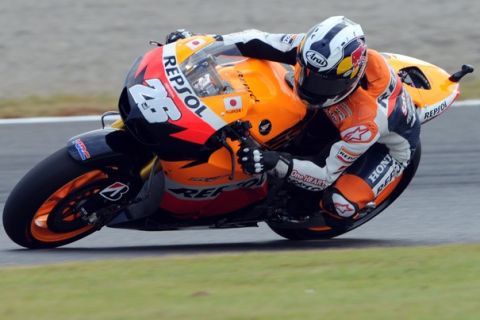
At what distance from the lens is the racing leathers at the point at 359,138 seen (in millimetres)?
6230

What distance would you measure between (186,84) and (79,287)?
1271 mm

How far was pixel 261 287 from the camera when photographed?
17.1ft

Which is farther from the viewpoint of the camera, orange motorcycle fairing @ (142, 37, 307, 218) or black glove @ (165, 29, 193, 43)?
black glove @ (165, 29, 193, 43)

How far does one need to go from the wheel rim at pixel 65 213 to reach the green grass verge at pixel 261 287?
19.2 inches

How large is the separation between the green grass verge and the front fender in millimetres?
571

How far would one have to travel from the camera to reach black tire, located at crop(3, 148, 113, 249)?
609cm

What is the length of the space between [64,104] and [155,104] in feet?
14.8

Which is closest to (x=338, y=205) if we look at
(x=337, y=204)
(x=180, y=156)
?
(x=337, y=204)

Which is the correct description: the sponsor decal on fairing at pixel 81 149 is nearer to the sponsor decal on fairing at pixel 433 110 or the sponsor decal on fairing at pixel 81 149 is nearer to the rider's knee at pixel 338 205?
the rider's knee at pixel 338 205

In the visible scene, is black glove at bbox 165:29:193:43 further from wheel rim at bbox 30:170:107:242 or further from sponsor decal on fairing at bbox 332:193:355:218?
sponsor decal on fairing at bbox 332:193:355:218

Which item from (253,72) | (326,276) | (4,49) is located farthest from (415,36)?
(326,276)

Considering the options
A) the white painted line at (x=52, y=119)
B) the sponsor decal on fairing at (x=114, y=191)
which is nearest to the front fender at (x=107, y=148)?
the sponsor decal on fairing at (x=114, y=191)

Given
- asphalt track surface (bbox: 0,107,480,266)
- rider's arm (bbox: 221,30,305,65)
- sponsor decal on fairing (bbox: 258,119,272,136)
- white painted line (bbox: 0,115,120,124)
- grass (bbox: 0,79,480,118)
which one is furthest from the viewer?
grass (bbox: 0,79,480,118)

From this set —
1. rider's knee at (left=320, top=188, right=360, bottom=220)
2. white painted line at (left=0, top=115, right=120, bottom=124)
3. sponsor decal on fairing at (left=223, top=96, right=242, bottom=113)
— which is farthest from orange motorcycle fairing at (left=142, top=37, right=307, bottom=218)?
white painted line at (left=0, top=115, right=120, bottom=124)
